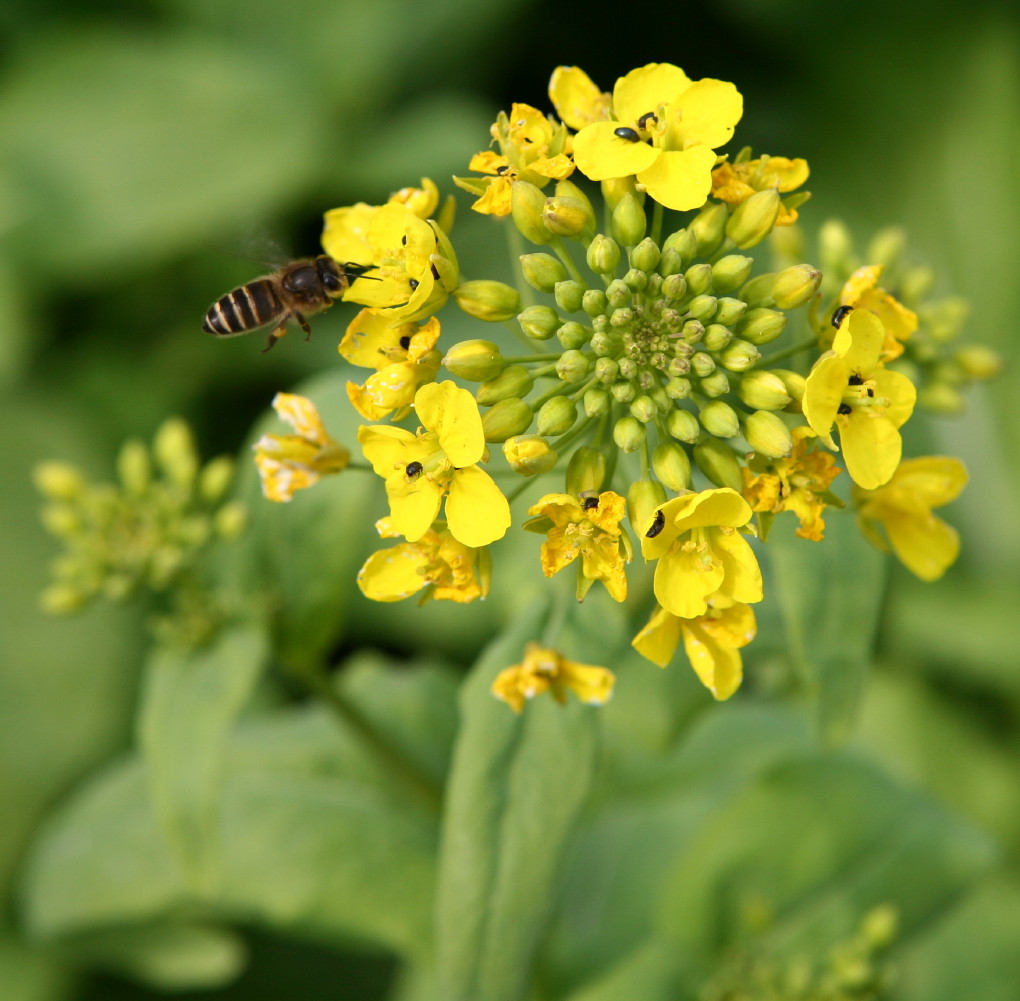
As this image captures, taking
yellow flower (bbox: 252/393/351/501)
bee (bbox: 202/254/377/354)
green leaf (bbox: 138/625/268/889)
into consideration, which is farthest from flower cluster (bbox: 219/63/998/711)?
green leaf (bbox: 138/625/268/889)

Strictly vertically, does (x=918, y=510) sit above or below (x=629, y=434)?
below

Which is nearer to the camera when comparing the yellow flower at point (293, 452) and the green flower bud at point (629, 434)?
the green flower bud at point (629, 434)

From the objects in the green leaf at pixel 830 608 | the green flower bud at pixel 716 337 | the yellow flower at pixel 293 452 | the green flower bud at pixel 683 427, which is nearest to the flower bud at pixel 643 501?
the green flower bud at pixel 683 427

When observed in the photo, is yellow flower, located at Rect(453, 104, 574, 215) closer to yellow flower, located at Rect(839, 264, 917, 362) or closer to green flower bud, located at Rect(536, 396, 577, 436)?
green flower bud, located at Rect(536, 396, 577, 436)

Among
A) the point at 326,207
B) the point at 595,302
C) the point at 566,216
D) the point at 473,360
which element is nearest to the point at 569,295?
the point at 595,302

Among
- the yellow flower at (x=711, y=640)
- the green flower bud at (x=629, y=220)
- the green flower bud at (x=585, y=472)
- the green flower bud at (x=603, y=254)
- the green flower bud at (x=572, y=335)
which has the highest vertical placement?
the green flower bud at (x=629, y=220)

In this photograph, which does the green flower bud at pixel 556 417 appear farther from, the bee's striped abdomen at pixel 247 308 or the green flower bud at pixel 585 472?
the bee's striped abdomen at pixel 247 308

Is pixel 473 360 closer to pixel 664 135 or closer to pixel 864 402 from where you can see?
pixel 664 135
